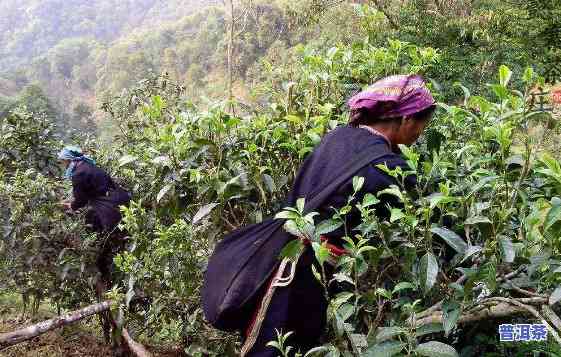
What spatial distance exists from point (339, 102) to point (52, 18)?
10086cm

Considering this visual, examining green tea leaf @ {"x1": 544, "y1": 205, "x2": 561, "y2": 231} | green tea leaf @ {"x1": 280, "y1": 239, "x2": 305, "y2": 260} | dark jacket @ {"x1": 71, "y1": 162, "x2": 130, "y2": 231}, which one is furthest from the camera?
dark jacket @ {"x1": 71, "y1": 162, "x2": 130, "y2": 231}

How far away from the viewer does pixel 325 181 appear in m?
1.56

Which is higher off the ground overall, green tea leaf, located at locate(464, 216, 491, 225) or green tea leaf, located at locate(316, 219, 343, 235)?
green tea leaf, located at locate(464, 216, 491, 225)


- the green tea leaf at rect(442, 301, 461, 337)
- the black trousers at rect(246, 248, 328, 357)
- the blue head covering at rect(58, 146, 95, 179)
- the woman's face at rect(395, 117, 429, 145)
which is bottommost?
the blue head covering at rect(58, 146, 95, 179)

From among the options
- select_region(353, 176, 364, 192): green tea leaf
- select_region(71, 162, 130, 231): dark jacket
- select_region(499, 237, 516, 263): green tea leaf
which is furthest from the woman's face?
select_region(71, 162, 130, 231): dark jacket

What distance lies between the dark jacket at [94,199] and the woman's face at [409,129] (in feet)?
9.07

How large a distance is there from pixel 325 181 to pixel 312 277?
308mm

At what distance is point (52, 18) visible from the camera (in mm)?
89938

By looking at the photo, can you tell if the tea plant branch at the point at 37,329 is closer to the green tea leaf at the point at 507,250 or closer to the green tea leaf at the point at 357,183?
the green tea leaf at the point at 357,183

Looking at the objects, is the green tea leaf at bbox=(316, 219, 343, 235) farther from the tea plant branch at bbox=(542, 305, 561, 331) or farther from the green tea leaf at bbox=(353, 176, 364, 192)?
the tea plant branch at bbox=(542, 305, 561, 331)

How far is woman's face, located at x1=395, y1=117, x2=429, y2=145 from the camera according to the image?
1.64 m

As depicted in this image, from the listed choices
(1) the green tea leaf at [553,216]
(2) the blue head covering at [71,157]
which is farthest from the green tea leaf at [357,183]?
(2) the blue head covering at [71,157]

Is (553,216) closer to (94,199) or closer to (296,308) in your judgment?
(296,308)

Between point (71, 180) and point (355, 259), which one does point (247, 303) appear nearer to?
point (355, 259)
